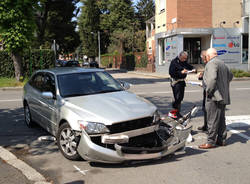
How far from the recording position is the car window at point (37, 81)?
702cm

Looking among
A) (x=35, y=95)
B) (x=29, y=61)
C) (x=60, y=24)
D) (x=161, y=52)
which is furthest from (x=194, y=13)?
(x=60, y=24)

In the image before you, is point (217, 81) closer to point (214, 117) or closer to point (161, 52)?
point (214, 117)

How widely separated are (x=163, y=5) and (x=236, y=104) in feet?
69.9

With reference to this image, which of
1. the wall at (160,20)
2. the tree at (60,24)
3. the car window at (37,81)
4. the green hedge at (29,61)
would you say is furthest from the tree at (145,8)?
the car window at (37,81)

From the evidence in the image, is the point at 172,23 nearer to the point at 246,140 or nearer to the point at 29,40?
the point at 29,40

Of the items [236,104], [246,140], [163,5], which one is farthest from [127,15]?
[246,140]

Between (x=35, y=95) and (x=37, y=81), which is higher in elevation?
(x=37, y=81)

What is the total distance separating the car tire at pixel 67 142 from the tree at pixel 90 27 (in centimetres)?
6456

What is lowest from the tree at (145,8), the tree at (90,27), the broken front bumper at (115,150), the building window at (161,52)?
the broken front bumper at (115,150)

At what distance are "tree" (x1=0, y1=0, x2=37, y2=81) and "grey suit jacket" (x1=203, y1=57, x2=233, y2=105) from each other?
46.7 feet

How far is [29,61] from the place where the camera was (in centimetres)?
2375

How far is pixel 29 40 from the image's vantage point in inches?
722

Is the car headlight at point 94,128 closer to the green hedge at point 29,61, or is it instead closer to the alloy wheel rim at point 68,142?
the alloy wheel rim at point 68,142

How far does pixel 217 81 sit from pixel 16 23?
14820 mm
